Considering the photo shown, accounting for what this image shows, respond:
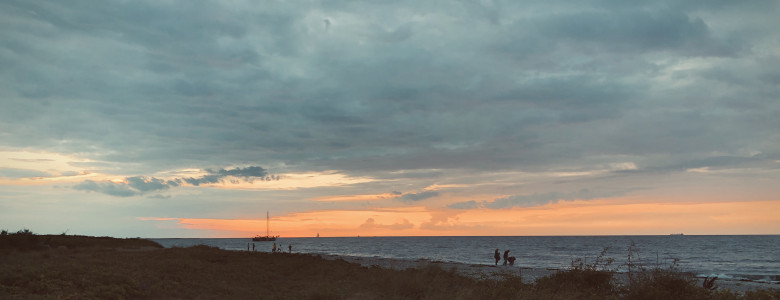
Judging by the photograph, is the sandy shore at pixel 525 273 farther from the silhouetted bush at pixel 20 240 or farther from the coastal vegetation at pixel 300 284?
the silhouetted bush at pixel 20 240

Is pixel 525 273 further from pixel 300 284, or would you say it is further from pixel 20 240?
pixel 20 240

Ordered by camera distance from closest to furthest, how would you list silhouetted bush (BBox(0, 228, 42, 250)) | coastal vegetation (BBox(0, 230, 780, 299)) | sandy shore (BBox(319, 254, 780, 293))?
1. coastal vegetation (BBox(0, 230, 780, 299))
2. sandy shore (BBox(319, 254, 780, 293))
3. silhouetted bush (BBox(0, 228, 42, 250))

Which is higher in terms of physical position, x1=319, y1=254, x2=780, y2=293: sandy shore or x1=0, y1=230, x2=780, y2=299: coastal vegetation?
x1=0, y1=230, x2=780, y2=299: coastal vegetation

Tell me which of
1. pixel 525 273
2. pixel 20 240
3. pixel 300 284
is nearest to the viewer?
pixel 300 284

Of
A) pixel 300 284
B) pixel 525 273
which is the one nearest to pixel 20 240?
pixel 300 284

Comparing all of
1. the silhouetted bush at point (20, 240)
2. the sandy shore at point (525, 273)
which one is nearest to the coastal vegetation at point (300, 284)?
the sandy shore at point (525, 273)

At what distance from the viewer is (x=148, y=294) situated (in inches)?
769

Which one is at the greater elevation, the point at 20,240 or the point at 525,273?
the point at 20,240

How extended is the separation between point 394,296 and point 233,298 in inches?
259

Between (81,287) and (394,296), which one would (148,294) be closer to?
(81,287)

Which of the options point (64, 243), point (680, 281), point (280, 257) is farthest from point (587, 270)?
point (64, 243)

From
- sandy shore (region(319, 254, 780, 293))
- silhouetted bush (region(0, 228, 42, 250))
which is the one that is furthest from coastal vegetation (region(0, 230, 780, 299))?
silhouetted bush (region(0, 228, 42, 250))

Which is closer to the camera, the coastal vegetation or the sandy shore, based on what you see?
the coastal vegetation

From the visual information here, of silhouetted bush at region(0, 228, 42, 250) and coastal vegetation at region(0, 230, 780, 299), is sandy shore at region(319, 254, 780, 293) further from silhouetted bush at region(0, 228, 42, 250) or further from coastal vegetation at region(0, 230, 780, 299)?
silhouetted bush at region(0, 228, 42, 250)
